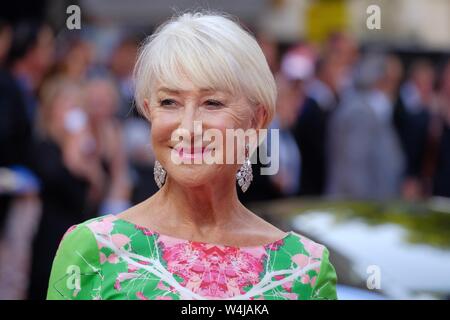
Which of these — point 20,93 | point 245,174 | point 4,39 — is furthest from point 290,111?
point 245,174

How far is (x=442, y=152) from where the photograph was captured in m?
11.8

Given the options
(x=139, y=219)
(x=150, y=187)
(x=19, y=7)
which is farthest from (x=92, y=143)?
(x=139, y=219)

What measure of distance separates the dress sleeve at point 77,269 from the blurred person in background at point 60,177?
4250mm

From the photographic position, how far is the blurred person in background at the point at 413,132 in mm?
11727

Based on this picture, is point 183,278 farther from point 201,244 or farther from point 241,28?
point 241,28

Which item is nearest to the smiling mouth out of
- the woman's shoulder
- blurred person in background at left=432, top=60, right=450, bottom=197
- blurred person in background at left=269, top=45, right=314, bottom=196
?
the woman's shoulder

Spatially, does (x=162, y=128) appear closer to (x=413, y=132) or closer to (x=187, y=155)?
(x=187, y=155)

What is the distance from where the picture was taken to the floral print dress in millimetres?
2984

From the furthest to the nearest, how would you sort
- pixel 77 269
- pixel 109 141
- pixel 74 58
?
pixel 74 58
pixel 109 141
pixel 77 269

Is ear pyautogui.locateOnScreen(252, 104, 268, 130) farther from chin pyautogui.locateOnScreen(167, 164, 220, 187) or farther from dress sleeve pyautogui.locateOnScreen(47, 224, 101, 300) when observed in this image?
dress sleeve pyautogui.locateOnScreen(47, 224, 101, 300)

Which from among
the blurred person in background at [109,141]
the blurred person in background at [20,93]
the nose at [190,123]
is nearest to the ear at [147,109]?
the nose at [190,123]

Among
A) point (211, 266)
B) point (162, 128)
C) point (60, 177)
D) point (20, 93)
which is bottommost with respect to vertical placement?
point (60, 177)

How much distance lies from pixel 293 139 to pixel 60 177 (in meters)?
3.23
